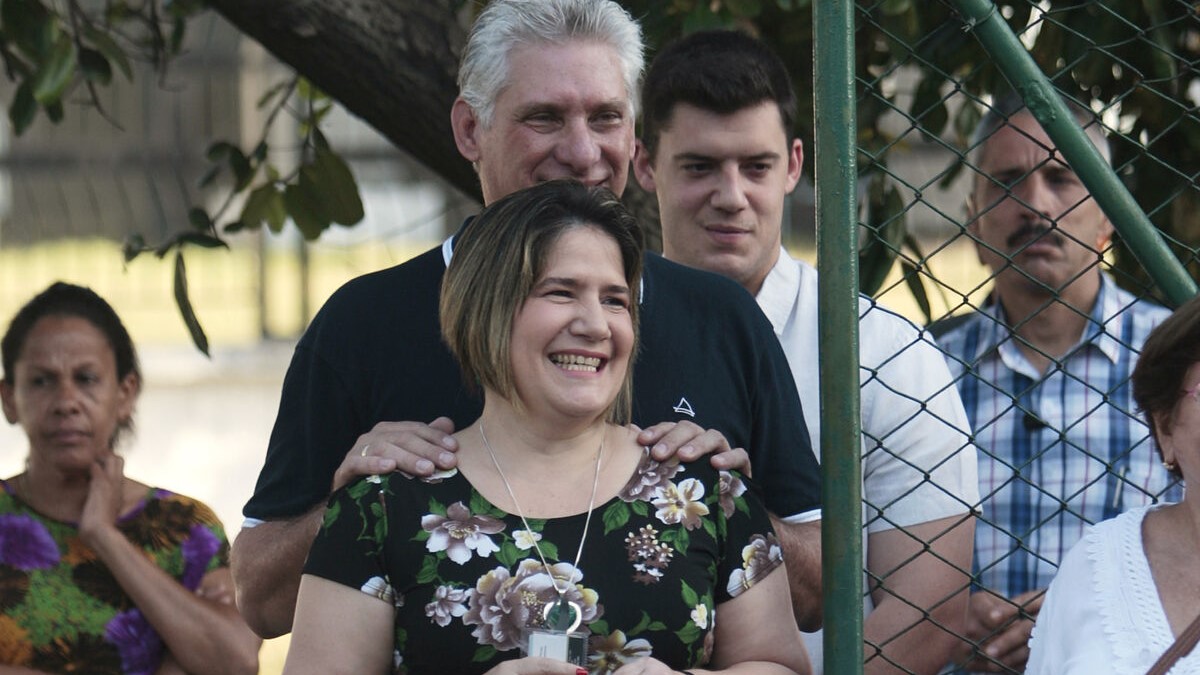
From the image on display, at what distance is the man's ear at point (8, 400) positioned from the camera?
3.98m

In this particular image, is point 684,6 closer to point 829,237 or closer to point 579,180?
point 579,180

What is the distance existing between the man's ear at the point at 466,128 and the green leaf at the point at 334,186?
1.48 meters

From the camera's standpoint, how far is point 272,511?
241 cm

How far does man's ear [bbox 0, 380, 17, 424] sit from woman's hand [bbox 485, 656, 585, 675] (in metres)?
2.37

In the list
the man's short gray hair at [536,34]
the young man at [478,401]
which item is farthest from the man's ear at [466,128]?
the young man at [478,401]

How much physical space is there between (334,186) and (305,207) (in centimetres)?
9

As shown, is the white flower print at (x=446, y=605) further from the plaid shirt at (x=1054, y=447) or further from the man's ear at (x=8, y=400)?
the man's ear at (x=8, y=400)

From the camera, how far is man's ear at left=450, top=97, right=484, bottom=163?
8.68 ft

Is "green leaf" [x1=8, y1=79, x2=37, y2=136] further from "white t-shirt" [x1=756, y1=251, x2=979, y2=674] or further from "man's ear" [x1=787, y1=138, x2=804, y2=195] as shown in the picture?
"white t-shirt" [x1=756, y1=251, x2=979, y2=674]

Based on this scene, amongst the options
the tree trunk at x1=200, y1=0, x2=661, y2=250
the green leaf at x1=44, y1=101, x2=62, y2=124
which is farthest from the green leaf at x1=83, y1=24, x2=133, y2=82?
the tree trunk at x1=200, y1=0, x2=661, y2=250

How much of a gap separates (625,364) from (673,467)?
0.14 meters

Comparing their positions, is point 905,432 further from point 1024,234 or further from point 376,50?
point 376,50

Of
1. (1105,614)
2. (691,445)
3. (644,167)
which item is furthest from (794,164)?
(1105,614)

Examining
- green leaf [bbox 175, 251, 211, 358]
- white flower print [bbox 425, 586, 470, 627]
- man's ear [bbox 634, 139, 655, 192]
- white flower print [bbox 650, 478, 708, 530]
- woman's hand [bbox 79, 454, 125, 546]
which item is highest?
man's ear [bbox 634, 139, 655, 192]
